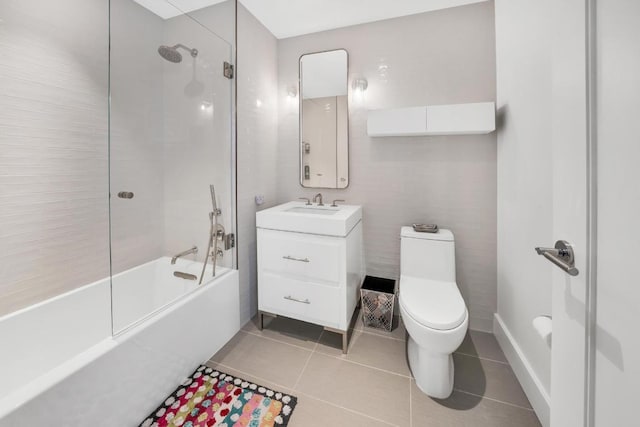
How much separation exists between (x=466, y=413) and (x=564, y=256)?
1153 millimetres

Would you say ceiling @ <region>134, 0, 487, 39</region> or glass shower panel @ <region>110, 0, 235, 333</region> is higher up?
ceiling @ <region>134, 0, 487, 39</region>

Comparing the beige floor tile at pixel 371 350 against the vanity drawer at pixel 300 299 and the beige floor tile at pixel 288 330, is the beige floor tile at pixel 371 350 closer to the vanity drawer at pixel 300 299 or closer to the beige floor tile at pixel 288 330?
the beige floor tile at pixel 288 330

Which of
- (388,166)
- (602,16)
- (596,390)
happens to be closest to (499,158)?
(388,166)

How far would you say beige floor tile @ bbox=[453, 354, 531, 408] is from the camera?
1434 mm

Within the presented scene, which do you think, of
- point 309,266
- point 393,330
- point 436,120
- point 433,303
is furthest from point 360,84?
point 393,330

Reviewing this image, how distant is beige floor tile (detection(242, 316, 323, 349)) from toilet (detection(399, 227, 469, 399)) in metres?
0.69

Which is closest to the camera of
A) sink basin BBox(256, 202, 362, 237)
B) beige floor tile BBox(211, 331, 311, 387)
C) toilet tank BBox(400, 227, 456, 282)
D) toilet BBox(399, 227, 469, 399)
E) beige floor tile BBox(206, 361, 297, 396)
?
toilet BBox(399, 227, 469, 399)

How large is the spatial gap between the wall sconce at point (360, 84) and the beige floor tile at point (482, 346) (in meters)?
2.09

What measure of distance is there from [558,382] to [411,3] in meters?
2.31

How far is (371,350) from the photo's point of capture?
182 centimetres

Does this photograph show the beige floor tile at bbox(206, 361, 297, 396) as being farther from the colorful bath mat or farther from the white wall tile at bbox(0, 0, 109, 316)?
the white wall tile at bbox(0, 0, 109, 316)

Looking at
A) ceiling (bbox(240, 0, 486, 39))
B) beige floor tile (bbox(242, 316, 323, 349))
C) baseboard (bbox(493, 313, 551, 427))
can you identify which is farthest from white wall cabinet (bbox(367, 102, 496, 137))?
beige floor tile (bbox(242, 316, 323, 349))

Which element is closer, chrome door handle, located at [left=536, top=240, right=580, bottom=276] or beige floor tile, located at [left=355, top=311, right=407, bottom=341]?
chrome door handle, located at [left=536, top=240, right=580, bottom=276]

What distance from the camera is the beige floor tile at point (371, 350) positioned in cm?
168
